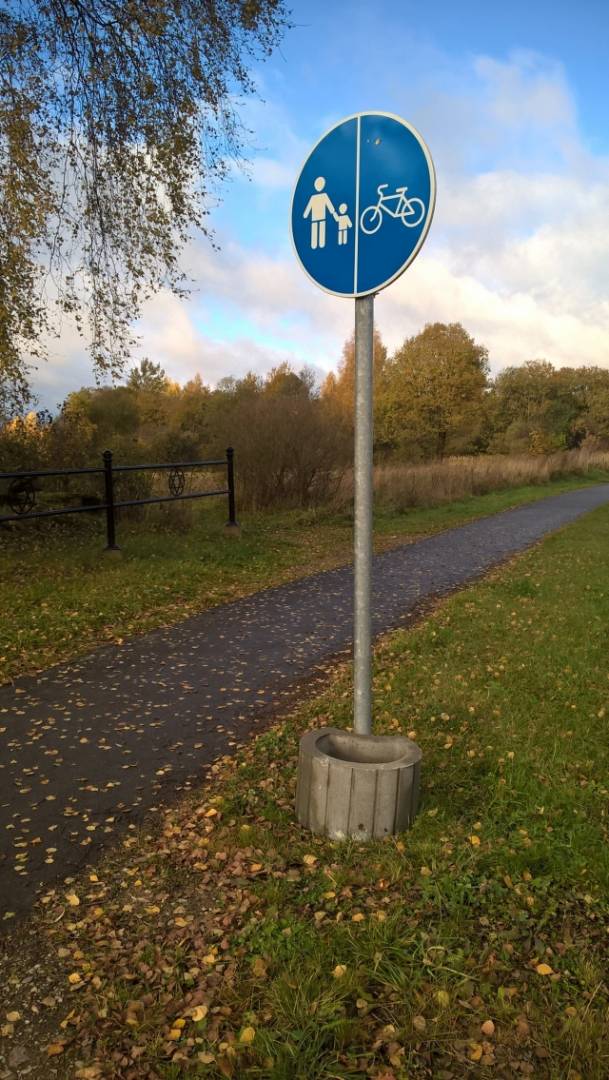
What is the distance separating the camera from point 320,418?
1714 centimetres

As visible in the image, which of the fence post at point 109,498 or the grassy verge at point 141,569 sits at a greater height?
the fence post at point 109,498

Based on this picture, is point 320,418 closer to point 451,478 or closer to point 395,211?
point 451,478

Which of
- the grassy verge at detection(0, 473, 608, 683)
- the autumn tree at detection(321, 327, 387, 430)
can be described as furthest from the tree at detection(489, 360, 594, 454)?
the grassy verge at detection(0, 473, 608, 683)

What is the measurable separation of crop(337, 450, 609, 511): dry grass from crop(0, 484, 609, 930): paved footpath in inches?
406

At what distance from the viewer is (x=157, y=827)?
3.31 metres

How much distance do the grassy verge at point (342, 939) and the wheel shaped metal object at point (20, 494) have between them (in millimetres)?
8956

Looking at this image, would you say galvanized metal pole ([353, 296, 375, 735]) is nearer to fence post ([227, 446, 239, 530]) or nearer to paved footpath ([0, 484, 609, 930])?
paved footpath ([0, 484, 609, 930])

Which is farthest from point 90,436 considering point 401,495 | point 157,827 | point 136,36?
point 157,827

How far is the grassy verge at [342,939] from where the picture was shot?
207 centimetres

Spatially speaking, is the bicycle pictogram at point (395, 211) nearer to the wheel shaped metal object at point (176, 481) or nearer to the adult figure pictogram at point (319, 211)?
the adult figure pictogram at point (319, 211)

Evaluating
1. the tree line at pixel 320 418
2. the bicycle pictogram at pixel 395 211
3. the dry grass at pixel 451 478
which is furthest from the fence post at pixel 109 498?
the dry grass at pixel 451 478

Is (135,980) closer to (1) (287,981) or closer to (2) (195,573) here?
(1) (287,981)

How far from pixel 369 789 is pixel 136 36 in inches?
396

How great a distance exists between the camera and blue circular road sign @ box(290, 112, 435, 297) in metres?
2.85
